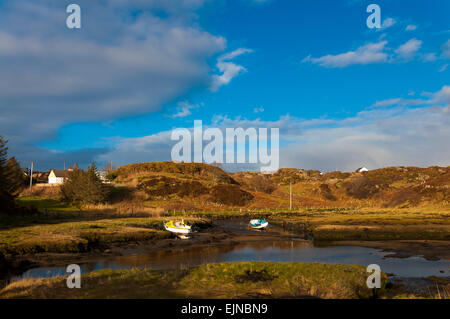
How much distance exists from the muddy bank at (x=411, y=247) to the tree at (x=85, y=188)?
55.7 meters

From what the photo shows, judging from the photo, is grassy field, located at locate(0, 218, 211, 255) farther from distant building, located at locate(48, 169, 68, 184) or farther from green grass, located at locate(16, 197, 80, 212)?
distant building, located at locate(48, 169, 68, 184)

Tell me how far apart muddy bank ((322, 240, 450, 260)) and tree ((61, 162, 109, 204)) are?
5571 centimetres

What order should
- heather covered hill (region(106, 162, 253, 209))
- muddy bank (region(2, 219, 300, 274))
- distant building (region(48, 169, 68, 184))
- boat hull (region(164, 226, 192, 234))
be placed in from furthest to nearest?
distant building (region(48, 169, 68, 184)) → heather covered hill (region(106, 162, 253, 209)) → boat hull (region(164, 226, 192, 234)) → muddy bank (region(2, 219, 300, 274))

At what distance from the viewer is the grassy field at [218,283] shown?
15750mm

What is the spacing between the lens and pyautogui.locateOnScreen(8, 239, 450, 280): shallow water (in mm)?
27594

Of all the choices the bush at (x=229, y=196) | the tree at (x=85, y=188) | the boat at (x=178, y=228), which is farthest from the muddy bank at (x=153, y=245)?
the bush at (x=229, y=196)

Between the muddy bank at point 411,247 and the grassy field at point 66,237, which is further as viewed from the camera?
the muddy bank at point 411,247

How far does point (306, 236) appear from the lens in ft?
166

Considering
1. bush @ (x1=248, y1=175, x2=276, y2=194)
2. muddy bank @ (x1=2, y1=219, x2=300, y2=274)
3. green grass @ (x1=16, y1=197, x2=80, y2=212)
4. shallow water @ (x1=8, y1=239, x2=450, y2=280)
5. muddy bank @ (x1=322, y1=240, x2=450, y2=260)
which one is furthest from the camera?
bush @ (x1=248, y1=175, x2=276, y2=194)

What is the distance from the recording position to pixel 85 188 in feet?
256

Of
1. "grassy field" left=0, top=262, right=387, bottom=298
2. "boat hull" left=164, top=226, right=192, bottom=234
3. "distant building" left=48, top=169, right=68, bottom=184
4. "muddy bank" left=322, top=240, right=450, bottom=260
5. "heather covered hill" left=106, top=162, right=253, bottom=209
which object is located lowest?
"muddy bank" left=322, top=240, right=450, bottom=260

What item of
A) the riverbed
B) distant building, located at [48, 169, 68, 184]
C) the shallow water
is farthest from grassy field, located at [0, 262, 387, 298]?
distant building, located at [48, 169, 68, 184]

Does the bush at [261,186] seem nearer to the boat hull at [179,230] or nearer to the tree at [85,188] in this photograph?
the tree at [85,188]
